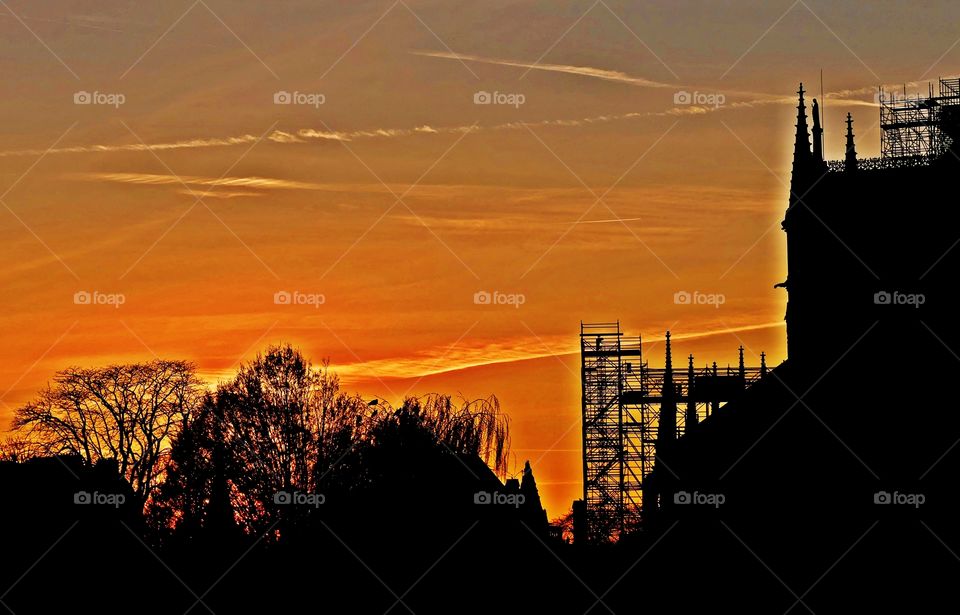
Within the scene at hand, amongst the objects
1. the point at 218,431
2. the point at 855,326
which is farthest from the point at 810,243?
the point at 218,431

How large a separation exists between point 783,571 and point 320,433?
78.2ft

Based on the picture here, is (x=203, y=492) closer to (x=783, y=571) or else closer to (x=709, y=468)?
(x=709, y=468)
